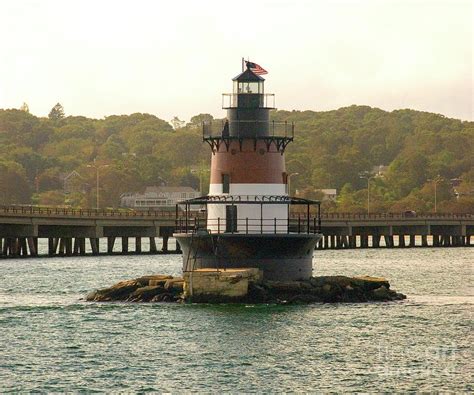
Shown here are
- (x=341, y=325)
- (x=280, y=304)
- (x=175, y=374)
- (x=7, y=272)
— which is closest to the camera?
(x=175, y=374)

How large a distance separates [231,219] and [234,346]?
1217 centimetres

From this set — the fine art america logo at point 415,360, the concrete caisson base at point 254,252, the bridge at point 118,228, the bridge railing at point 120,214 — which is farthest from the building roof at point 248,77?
the bridge railing at point 120,214

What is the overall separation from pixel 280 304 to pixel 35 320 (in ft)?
34.2

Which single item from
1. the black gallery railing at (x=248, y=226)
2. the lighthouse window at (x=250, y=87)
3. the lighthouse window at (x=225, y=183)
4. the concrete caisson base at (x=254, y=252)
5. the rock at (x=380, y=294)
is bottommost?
the rock at (x=380, y=294)

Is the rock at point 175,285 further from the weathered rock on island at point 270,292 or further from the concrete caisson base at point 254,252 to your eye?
the concrete caisson base at point 254,252

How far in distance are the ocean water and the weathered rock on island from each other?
25.0 inches

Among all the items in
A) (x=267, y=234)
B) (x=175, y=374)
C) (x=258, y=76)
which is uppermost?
(x=258, y=76)

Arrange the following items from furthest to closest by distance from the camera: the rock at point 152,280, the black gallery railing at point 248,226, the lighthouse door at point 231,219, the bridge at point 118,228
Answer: the bridge at point 118,228 → the rock at point 152,280 → the lighthouse door at point 231,219 → the black gallery railing at point 248,226

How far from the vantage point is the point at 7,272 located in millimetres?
94750

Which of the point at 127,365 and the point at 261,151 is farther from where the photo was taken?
the point at 261,151

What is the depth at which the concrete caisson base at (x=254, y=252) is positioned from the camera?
62.7 meters

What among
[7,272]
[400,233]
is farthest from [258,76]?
[400,233]

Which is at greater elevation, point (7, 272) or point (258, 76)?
point (258, 76)

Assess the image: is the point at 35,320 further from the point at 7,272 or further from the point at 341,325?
the point at 7,272
